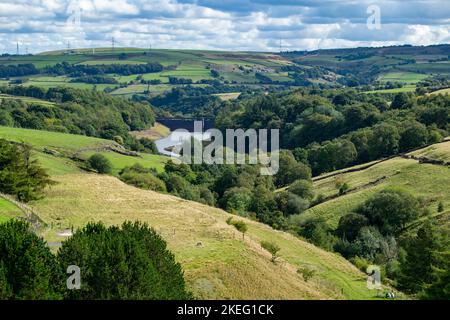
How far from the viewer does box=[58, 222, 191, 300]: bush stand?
30.9 meters

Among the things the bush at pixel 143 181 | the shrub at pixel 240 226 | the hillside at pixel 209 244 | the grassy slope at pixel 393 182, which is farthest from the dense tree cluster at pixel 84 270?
the bush at pixel 143 181

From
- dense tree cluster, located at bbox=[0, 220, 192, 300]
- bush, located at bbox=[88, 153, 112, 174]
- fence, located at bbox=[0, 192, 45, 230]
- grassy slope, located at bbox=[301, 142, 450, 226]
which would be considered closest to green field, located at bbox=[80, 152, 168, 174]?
bush, located at bbox=[88, 153, 112, 174]

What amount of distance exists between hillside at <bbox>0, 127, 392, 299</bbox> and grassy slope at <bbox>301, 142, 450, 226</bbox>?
27.3m

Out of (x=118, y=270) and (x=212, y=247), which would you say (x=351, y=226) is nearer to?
(x=212, y=247)

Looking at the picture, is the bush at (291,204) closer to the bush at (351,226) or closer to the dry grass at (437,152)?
the bush at (351,226)

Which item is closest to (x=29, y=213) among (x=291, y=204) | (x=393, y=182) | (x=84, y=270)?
(x=84, y=270)

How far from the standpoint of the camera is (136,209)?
59531 millimetres

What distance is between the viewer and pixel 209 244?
151ft

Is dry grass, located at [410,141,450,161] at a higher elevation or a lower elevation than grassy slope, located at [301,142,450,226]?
higher

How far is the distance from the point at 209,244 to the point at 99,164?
72.6 m

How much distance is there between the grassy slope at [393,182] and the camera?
88938mm

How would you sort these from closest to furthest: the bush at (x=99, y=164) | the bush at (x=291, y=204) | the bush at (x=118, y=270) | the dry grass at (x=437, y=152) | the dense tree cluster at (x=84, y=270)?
the dense tree cluster at (x=84, y=270) → the bush at (x=118, y=270) → the bush at (x=291, y=204) → the dry grass at (x=437, y=152) → the bush at (x=99, y=164)

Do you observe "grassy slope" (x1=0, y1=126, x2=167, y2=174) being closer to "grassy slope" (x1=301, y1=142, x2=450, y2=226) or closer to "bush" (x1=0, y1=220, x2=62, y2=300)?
"grassy slope" (x1=301, y1=142, x2=450, y2=226)
